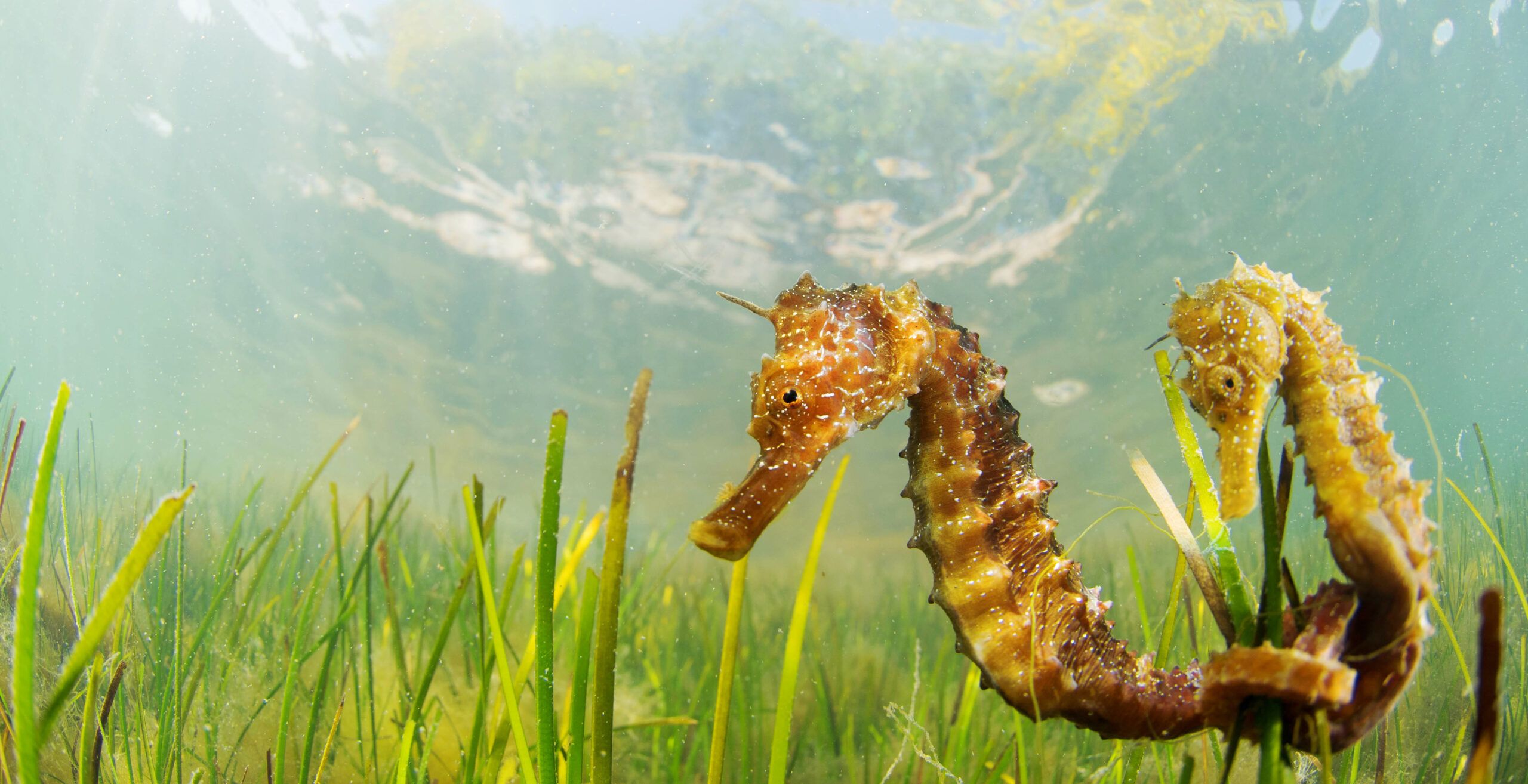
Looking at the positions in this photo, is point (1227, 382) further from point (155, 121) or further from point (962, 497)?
point (155, 121)

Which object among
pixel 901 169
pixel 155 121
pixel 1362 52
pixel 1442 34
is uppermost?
pixel 155 121

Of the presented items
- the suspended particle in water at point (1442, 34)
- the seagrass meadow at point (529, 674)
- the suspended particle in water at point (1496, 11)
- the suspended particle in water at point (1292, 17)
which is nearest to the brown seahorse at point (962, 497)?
the seagrass meadow at point (529, 674)

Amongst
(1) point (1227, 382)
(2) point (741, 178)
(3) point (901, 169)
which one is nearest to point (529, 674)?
(1) point (1227, 382)

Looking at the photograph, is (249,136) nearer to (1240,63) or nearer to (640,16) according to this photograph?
(640,16)

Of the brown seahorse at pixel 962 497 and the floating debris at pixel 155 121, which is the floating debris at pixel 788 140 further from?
the floating debris at pixel 155 121

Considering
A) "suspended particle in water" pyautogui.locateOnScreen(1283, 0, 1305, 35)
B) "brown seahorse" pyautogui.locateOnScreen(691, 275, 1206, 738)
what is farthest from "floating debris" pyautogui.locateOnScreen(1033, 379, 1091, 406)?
"brown seahorse" pyautogui.locateOnScreen(691, 275, 1206, 738)

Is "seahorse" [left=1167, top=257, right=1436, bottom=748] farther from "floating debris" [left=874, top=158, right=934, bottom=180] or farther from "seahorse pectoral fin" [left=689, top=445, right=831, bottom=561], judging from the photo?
"floating debris" [left=874, top=158, right=934, bottom=180]
